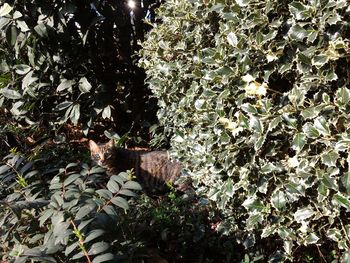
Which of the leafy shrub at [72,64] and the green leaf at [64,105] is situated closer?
the leafy shrub at [72,64]

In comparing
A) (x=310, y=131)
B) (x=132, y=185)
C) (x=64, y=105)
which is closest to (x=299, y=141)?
(x=310, y=131)

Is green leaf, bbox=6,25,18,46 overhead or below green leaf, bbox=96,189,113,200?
overhead

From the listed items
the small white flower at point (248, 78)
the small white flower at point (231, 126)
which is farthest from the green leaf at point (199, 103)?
the small white flower at point (248, 78)

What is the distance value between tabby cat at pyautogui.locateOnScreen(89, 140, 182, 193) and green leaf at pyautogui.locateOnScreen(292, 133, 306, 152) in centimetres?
201

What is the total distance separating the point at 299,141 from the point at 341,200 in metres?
0.33

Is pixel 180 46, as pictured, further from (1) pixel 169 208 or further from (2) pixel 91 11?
(2) pixel 91 11

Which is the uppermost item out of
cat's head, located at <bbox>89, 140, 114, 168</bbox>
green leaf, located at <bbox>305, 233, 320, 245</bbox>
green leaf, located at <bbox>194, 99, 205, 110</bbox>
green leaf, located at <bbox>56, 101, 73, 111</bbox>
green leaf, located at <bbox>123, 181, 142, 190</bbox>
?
green leaf, located at <bbox>194, 99, 205, 110</bbox>

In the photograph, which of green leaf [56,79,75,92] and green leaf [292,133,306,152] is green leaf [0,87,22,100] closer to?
green leaf [56,79,75,92]

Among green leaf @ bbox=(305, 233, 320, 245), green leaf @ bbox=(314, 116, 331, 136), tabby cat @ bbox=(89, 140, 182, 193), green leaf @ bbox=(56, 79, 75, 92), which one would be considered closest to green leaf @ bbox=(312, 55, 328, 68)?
green leaf @ bbox=(314, 116, 331, 136)

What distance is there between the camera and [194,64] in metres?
2.60

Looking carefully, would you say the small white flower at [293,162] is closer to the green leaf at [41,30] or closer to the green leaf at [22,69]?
the green leaf at [41,30]

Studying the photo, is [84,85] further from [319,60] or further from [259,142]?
[319,60]

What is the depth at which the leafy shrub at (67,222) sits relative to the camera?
1644mm

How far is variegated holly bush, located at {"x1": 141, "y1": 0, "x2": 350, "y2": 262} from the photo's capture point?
184 cm
